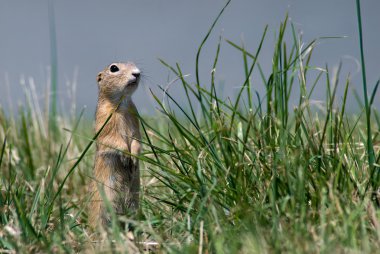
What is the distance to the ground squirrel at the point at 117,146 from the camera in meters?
4.22

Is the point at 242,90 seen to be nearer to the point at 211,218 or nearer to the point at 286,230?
the point at 211,218

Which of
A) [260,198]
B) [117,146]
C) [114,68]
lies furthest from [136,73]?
[260,198]

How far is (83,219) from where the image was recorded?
4.61m

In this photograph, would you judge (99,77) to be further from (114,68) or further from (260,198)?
(260,198)

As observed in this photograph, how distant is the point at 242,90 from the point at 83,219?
1608mm

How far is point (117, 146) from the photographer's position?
4426 millimetres

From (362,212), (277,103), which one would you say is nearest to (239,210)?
(362,212)

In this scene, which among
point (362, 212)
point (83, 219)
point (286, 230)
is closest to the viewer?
point (286, 230)

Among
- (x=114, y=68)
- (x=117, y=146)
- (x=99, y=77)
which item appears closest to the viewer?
(x=117, y=146)

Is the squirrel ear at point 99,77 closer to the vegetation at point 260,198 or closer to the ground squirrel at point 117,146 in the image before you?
the ground squirrel at point 117,146

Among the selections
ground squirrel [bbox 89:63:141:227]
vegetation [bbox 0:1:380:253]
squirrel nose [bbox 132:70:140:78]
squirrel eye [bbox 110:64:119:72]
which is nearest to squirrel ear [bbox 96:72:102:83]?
ground squirrel [bbox 89:63:141:227]

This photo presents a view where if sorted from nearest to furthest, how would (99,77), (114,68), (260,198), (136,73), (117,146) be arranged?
(260,198)
(117,146)
(136,73)
(114,68)
(99,77)

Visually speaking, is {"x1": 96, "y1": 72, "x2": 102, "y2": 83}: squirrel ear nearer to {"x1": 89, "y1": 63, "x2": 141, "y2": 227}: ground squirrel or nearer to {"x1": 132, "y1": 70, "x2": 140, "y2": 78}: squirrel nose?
{"x1": 89, "y1": 63, "x2": 141, "y2": 227}: ground squirrel

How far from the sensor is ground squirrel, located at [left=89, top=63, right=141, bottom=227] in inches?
166
